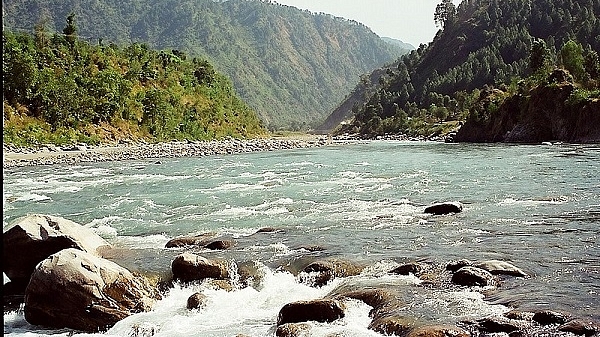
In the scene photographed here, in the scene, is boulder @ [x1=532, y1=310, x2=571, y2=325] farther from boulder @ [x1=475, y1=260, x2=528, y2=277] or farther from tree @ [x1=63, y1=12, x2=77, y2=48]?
tree @ [x1=63, y1=12, x2=77, y2=48]

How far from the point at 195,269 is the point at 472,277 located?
565 centimetres

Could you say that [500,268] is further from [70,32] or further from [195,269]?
[70,32]

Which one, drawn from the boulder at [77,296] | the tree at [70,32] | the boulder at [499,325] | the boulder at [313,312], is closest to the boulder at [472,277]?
the boulder at [499,325]

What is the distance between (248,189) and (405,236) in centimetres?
1297

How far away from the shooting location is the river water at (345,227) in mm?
9953

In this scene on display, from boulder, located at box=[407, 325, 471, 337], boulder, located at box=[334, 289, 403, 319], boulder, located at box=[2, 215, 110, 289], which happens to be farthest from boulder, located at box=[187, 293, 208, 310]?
boulder, located at box=[407, 325, 471, 337]

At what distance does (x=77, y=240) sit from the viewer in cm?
1335

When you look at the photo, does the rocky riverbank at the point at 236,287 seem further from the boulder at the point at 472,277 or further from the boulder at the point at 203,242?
the boulder at the point at 203,242

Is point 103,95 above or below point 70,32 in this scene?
below

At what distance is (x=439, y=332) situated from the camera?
815cm

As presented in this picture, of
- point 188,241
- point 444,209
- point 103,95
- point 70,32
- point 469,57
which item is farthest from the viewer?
point 469,57

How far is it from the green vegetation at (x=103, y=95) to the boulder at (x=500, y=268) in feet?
160

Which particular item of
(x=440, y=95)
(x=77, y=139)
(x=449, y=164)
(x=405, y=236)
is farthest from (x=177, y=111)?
(x=440, y=95)

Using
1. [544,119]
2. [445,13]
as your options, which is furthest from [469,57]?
[544,119]
